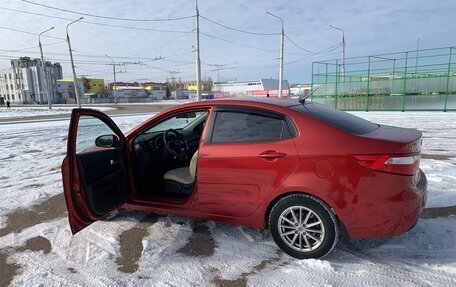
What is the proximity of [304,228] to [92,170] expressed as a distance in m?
2.20

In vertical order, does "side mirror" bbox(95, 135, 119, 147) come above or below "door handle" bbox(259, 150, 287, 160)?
above

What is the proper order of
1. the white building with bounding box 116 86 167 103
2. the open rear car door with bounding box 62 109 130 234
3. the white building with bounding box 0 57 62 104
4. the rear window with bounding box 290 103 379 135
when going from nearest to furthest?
the rear window with bounding box 290 103 379 135 < the open rear car door with bounding box 62 109 130 234 < the white building with bounding box 0 57 62 104 < the white building with bounding box 116 86 167 103

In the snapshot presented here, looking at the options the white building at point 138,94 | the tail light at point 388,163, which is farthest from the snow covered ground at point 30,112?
the white building at point 138,94

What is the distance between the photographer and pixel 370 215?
2828 millimetres

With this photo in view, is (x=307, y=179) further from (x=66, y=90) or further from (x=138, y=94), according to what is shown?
(x=138, y=94)

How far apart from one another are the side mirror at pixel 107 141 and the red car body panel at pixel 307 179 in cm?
56

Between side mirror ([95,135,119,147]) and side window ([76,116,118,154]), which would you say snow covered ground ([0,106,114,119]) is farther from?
side mirror ([95,135,119,147])

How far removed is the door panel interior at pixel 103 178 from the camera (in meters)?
3.29

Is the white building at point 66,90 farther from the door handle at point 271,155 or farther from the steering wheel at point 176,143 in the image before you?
the door handle at point 271,155

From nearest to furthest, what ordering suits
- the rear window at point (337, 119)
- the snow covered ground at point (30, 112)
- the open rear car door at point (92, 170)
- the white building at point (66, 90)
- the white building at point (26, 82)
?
1. the rear window at point (337, 119)
2. the open rear car door at point (92, 170)
3. the snow covered ground at point (30, 112)
4. the white building at point (26, 82)
5. the white building at point (66, 90)

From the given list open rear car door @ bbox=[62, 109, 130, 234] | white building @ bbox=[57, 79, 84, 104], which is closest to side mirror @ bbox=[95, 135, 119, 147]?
open rear car door @ bbox=[62, 109, 130, 234]

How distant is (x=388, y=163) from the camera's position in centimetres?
277

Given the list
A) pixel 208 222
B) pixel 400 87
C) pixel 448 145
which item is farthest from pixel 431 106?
pixel 208 222

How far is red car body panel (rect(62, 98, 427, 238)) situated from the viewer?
2.80 m
